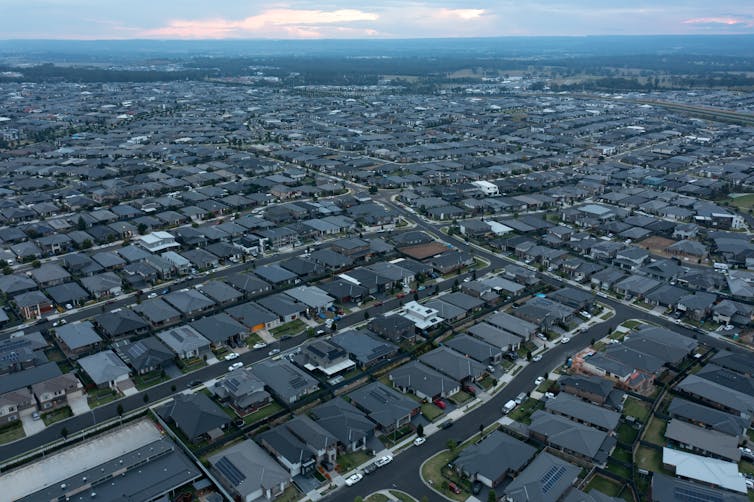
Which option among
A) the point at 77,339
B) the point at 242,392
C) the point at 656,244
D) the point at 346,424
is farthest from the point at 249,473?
the point at 656,244

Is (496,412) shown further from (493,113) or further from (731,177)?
(493,113)

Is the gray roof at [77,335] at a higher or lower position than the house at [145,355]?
higher

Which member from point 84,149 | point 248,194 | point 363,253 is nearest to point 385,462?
point 363,253

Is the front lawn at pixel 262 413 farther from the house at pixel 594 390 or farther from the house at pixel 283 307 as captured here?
the house at pixel 594 390

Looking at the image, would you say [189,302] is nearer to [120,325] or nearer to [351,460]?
[120,325]

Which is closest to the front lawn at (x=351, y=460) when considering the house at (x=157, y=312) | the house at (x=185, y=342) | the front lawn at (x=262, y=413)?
the front lawn at (x=262, y=413)

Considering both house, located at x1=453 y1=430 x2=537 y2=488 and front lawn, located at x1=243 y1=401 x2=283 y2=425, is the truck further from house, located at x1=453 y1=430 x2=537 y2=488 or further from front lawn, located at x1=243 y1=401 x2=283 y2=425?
front lawn, located at x1=243 y1=401 x2=283 y2=425

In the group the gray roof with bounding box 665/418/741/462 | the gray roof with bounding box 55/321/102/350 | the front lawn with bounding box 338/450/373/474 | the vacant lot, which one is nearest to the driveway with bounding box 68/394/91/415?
the gray roof with bounding box 55/321/102/350
